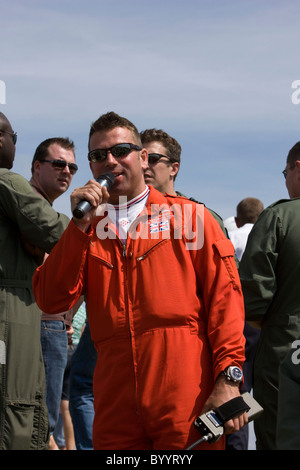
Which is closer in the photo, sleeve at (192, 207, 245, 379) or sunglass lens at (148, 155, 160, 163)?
sleeve at (192, 207, 245, 379)

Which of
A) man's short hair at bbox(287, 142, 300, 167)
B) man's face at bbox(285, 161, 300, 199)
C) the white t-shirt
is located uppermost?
man's short hair at bbox(287, 142, 300, 167)

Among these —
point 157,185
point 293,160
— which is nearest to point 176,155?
point 157,185

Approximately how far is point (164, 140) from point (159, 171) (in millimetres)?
325

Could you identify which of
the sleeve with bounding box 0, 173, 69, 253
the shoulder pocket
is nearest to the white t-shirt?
the shoulder pocket

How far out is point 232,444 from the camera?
5.99 metres

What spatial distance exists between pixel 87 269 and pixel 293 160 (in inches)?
83.5

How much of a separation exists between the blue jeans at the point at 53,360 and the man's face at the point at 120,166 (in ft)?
5.72

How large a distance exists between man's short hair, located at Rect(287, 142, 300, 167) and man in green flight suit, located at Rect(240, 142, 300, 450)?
513 mm

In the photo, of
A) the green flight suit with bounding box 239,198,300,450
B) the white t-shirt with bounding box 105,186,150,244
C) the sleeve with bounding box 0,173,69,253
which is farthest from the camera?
the green flight suit with bounding box 239,198,300,450

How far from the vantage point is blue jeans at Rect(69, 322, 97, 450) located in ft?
19.9

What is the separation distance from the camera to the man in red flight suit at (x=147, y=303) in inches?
127

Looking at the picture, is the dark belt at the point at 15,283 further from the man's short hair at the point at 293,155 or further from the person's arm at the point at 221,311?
the man's short hair at the point at 293,155

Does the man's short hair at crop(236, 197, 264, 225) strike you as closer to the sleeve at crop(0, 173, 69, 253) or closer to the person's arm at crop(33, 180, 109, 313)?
the sleeve at crop(0, 173, 69, 253)

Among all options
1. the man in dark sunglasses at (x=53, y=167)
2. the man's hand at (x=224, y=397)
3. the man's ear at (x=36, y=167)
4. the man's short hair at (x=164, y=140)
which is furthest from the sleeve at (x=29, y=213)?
the man's short hair at (x=164, y=140)
